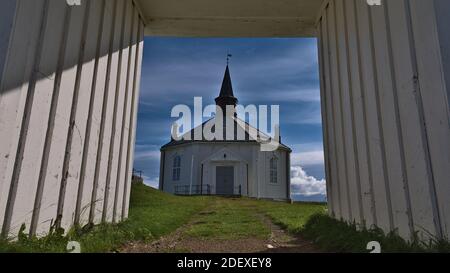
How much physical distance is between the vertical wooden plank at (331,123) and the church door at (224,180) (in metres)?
20.0

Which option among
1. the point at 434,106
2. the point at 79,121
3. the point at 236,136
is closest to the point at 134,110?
the point at 79,121

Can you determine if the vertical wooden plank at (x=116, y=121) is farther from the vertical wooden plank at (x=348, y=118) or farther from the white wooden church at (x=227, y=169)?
the white wooden church at (x=227, y=169)

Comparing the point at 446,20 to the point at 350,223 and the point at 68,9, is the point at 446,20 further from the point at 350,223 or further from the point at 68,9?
the point at 68,9

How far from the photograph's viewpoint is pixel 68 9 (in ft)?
10.5

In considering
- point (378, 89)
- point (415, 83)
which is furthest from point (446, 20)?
point (378, 89)

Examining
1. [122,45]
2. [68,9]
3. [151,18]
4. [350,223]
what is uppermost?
[151,18]

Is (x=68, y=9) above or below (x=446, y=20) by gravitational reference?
above

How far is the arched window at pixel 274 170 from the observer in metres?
26.4

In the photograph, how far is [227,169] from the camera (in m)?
25.4

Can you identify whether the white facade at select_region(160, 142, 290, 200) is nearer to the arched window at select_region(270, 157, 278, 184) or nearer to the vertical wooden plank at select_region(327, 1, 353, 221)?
the arched window at select_region(270, 157, 278, 184)

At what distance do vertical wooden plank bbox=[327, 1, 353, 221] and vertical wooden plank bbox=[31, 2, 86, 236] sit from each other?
3596 millimetres

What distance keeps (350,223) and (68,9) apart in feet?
13.8

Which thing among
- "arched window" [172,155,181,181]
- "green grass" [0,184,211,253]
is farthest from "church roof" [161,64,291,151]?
"green grass" [0,184,211,253]

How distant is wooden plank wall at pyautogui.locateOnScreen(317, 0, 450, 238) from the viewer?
8.27ft
